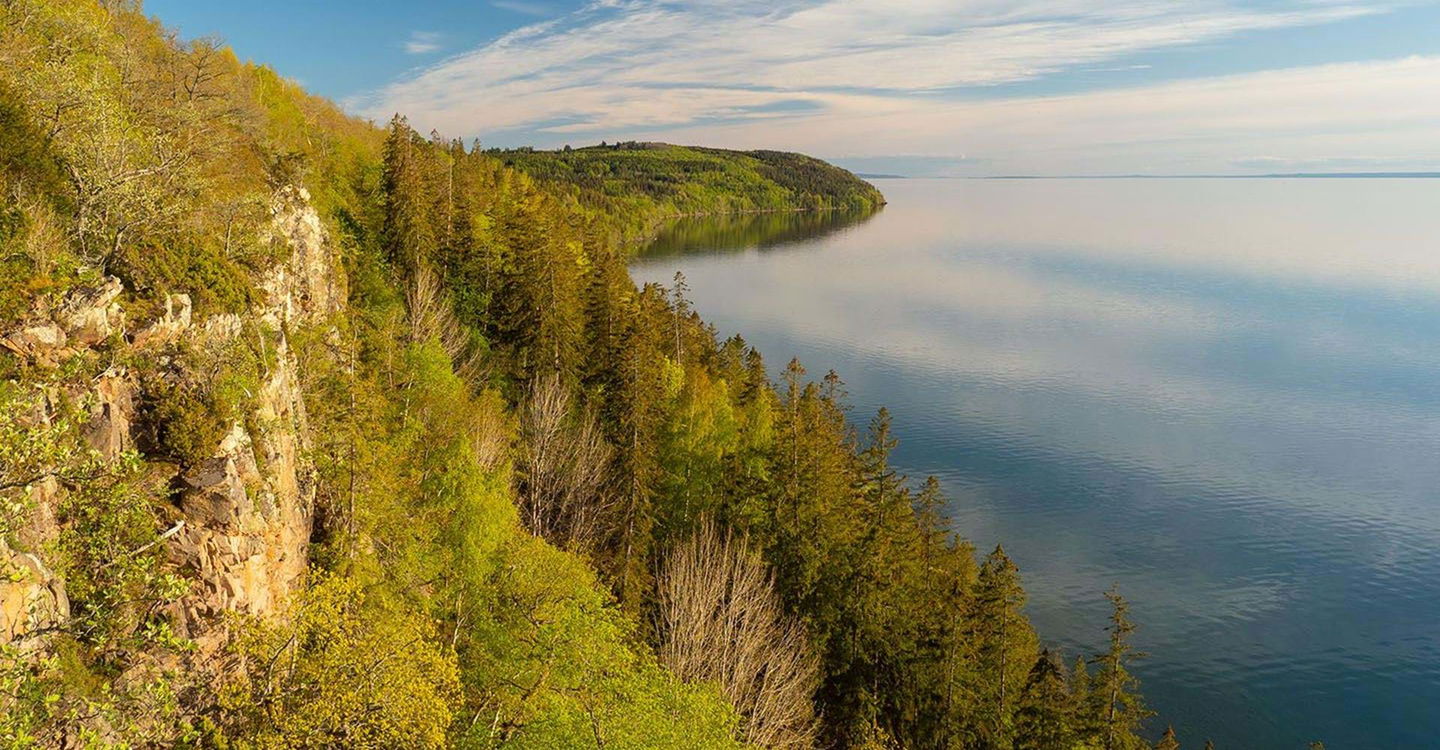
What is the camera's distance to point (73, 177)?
693 inches

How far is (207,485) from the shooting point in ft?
54.9

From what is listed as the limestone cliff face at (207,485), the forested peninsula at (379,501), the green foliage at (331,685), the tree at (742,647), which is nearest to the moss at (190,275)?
the forested peninsula at (379,501)

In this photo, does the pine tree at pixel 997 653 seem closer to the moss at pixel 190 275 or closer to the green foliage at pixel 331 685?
the green foliage at pixel 331 685

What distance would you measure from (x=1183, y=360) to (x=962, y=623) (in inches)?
2402

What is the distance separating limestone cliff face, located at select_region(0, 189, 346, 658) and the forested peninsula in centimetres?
7

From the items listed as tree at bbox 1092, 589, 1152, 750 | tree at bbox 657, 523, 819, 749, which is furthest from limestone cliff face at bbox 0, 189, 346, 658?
tree at bbox 1092, 589, 1152, 750

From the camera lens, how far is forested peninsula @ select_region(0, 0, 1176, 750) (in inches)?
561

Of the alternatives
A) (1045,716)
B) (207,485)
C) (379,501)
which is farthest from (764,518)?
(207,485)

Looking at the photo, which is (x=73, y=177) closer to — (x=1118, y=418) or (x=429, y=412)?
(x=429, y=412)

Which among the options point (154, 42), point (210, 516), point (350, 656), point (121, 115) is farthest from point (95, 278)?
point (154, 42)

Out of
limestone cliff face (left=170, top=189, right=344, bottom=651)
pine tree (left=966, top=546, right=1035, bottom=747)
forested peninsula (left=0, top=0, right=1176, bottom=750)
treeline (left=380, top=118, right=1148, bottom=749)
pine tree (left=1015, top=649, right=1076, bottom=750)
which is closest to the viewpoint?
forested peninsula (left=0, top=0, right=1176, bottom=750)

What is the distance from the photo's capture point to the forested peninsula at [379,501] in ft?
46.8

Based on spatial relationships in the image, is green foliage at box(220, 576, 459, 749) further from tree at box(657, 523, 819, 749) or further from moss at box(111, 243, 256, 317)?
tree at box(657, 523, 819, 749)

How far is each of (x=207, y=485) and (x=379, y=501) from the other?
7.59 m
